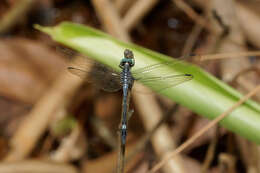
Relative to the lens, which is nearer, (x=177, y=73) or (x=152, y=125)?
(x=177, y=73)

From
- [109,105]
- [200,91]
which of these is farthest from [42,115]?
[200,91]

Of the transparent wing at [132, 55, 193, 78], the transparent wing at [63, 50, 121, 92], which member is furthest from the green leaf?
the transparent wing at [63, 50, 121, 92]

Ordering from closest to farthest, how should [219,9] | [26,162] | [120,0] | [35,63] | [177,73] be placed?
[177,73], [26,162], [219,9], [120,0], [35,63]

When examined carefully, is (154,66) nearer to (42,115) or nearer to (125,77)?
(125,77)

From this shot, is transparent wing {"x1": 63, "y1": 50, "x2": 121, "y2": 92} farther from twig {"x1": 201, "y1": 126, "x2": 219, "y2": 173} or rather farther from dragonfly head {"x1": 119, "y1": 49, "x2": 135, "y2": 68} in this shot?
twig {"x1": 201, "y1": 126, "x2": 219, "y2": 173}

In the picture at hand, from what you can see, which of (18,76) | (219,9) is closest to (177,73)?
(219,9)

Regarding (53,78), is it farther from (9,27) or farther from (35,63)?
(9,27)
